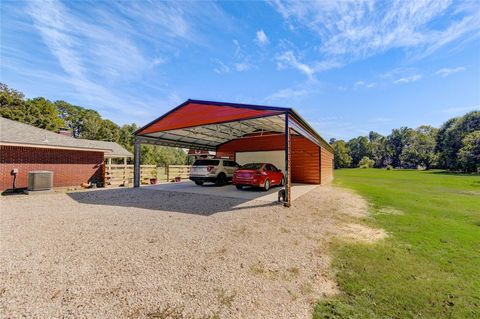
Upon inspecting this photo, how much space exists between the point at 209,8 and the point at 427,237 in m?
10.3

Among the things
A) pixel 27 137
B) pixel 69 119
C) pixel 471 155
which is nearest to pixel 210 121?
pixel 27 137

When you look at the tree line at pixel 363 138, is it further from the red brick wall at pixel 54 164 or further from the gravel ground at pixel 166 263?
the gravel ground at pixel 166 263

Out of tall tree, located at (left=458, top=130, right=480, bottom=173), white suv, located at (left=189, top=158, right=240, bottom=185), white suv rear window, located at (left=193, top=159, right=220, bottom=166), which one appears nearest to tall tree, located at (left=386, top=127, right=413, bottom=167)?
tall tree, located at (left=458, top=130, right=480, bottom=173)

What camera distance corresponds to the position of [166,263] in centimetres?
340

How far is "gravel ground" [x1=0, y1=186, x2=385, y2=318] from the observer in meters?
2.43

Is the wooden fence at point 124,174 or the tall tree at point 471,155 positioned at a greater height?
the tall tree at point 471,155

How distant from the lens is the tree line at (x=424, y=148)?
41062 millimetres

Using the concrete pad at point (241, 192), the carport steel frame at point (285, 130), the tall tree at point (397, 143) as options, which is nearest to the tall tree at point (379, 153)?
the tall tree at point (397, 143)

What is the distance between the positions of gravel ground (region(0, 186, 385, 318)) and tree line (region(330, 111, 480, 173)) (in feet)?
175

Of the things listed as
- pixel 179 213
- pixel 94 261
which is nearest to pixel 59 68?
pixel 179 213

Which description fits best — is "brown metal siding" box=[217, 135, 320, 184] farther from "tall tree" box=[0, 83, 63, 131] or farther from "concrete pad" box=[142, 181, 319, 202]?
"tall tree" box=[0, 83, 63, 131]

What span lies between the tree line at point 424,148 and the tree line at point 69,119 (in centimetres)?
5760

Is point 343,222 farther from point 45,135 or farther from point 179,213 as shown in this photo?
point 45,135

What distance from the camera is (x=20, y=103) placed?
28969 mm
